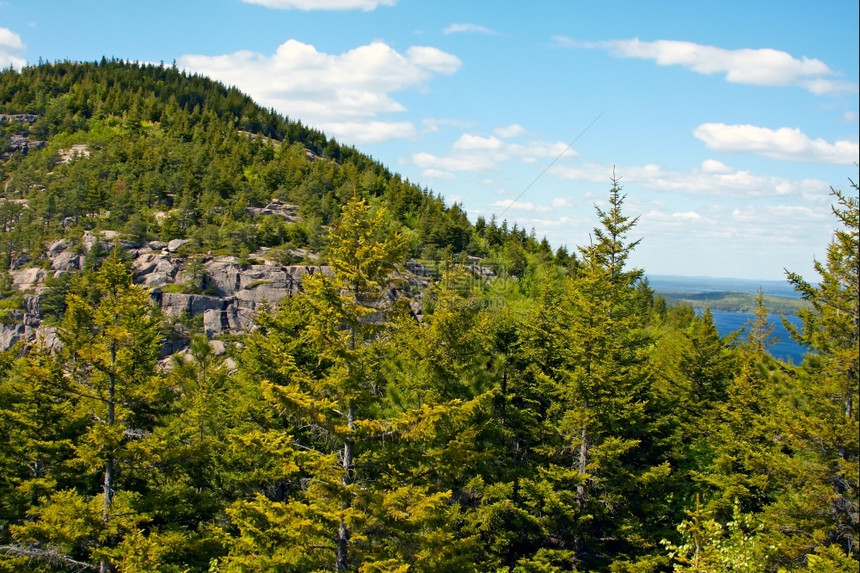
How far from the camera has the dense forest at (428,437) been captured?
40.5 ft

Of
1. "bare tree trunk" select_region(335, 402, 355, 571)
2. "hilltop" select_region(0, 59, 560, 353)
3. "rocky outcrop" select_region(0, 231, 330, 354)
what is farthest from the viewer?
"hilltop" select_region(0, 59, 560, 353)

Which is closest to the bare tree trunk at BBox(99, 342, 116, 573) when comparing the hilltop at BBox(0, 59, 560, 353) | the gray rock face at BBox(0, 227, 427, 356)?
the hilltop at BBox(0, 59, 560, 353)

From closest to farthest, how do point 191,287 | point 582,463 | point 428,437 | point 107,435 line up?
point 428,437 → point 107,435 → point 582,463 → point 191,287

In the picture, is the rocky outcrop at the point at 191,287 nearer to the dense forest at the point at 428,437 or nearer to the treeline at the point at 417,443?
the dense forest at the point at 428,437

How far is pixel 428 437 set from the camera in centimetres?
1226

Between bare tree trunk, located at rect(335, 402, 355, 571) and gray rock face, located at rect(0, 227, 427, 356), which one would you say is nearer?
bare tree trunk, located at rect(335, 402, 355, 571)

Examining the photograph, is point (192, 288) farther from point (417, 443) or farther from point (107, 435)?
point (417, 443)

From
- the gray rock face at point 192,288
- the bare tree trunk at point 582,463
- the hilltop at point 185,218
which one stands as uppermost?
the hilltop at point 185,218

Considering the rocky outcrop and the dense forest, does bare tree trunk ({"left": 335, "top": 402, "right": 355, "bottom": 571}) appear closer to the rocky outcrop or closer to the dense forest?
the dense forest

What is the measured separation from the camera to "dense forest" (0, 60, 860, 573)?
12.4 meters

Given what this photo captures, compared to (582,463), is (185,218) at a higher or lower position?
higher

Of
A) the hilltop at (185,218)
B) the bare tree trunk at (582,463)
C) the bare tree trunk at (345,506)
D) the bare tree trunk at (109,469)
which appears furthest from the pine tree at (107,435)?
the hilltop at (185,218)

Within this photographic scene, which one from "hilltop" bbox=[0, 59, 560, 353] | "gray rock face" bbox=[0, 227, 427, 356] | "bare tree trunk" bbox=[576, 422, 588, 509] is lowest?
"bare tree trunk" bbox=[576, 422, 588, 509]

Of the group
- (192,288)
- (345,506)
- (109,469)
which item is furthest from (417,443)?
(192,288)
